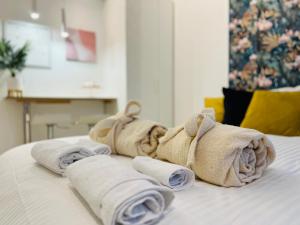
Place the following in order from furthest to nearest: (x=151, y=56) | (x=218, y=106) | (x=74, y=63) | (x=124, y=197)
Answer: (x=74, y=63) → (x=151, y=56) → (x=218, y=106) → (x=124, y=197)

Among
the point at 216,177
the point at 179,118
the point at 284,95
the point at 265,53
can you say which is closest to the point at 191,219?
the point at 216,177

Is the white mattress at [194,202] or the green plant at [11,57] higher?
the green plant at [11,57]

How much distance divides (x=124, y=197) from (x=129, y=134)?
0.73 meters

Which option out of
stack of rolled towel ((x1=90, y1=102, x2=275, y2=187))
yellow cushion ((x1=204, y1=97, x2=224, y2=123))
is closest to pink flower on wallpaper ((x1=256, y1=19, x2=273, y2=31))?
yellow cushion ((x1=204, y1=97, x2=224, y2=123))

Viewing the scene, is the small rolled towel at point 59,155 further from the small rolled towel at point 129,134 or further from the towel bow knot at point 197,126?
the towel bow knot at point 197,126

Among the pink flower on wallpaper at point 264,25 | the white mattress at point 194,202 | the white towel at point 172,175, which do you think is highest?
the pink flower on wallpaper at point 264,25

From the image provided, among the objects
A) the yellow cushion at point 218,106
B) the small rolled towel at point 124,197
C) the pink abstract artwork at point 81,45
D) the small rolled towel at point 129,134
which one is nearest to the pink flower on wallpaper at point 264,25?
the yellow cushion at point 218,106

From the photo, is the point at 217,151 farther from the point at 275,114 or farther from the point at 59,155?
the point at 275,114

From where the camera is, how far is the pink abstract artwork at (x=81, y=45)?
377cm

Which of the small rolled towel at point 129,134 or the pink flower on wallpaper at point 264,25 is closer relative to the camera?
the small rolled towel at point 129,134

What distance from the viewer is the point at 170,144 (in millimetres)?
990

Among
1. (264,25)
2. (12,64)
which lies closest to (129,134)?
(264,25)

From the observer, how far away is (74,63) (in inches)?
150

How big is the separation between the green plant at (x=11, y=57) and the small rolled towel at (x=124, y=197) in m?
3.02
